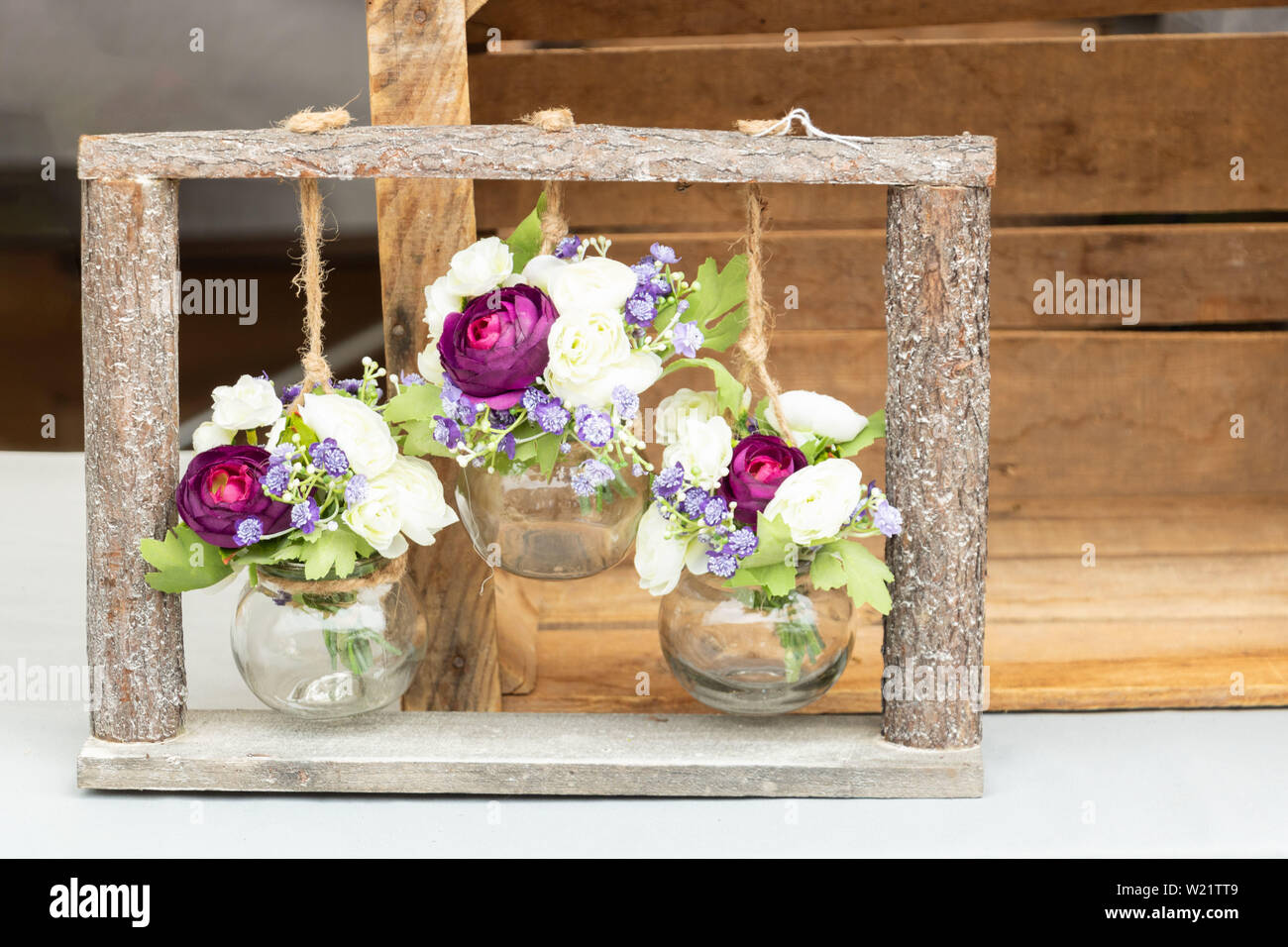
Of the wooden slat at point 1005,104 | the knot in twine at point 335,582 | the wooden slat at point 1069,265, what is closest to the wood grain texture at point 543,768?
the knot in twine at point 335,582

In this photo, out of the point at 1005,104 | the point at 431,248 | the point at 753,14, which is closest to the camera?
the point at 431,248

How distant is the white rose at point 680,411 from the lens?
1695 mm

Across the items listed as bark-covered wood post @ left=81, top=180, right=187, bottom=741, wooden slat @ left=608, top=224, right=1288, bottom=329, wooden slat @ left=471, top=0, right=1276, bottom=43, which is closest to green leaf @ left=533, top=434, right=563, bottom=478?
bark-covered wood post @ left=81, top=180, right=187, bottom=741

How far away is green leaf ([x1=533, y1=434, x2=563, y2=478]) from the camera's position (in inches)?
64.1

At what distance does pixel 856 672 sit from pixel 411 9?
1.18 m

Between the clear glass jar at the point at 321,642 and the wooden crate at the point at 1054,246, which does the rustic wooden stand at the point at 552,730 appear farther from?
the wooden crate at the point at 1054,246

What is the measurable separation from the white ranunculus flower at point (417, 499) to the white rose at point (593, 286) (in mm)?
260

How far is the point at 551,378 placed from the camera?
158 centimetres

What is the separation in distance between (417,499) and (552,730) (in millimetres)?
351

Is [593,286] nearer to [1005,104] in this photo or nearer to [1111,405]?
[1005,104]

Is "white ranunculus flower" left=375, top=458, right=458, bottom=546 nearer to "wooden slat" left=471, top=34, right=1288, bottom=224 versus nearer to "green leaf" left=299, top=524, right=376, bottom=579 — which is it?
"green leaf" left=299, top=524, right=376, bottom=579

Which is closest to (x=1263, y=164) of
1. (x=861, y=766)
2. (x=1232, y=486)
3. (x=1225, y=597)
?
(x=1232, y=486)

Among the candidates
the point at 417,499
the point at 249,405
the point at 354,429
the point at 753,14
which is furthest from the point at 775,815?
the point at 753,14
